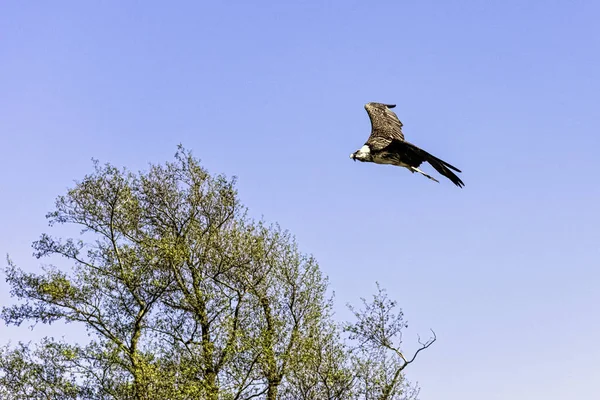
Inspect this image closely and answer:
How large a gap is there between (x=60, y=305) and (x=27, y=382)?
3.25m

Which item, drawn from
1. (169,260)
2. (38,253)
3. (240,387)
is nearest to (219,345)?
(240,387)

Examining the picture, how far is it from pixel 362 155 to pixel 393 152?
1.04 meters

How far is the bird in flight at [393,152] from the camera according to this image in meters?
21.7

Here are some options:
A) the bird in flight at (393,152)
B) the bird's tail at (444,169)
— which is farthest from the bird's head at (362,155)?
the bird's tail at (444,169)

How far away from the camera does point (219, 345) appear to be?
113 feet

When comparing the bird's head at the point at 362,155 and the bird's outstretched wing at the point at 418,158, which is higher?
the bird's head at the point at 362,155

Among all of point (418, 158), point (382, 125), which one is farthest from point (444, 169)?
point (382, 125)

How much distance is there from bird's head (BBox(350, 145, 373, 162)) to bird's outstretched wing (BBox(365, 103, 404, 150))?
235mm

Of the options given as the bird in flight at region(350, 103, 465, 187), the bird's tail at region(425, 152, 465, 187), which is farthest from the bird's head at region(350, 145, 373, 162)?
the bird's tail at region(425, 152, 465, 187)

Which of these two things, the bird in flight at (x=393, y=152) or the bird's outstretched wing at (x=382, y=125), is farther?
the bird's outstretched wing at (x=382, y=125)

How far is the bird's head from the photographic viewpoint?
24297 millimetres

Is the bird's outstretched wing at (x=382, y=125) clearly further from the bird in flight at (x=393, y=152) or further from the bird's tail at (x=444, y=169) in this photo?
the bird's tail at (x=444, y=169)

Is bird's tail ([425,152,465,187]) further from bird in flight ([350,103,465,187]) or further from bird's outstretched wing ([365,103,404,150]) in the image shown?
bird's outstretched wing ([365,103,404,150])

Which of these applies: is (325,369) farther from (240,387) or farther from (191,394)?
(191,394)
